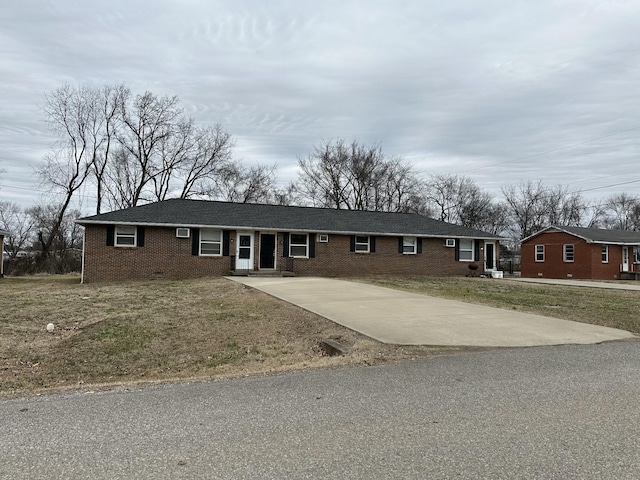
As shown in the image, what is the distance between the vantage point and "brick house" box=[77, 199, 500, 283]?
19656 mm

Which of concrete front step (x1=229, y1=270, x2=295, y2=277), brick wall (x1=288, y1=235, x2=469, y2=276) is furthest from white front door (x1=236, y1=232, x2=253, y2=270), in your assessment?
brick wall (x1=288, y1=235, x2=469, y2=276)

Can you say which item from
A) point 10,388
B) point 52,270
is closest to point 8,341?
point 10,388

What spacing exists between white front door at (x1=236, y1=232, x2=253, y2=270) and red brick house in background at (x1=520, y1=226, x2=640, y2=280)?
70.3ft

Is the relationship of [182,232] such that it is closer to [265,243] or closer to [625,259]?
[265,243]

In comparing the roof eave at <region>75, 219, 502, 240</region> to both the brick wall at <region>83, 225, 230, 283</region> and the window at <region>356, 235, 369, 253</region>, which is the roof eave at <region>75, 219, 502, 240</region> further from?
the window at <region>356, 235, 369, 253</region>

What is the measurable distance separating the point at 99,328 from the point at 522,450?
7.56 m

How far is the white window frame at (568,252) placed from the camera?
31158 millimetres

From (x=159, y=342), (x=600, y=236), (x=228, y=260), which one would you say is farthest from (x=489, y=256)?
(x=159, y=342)

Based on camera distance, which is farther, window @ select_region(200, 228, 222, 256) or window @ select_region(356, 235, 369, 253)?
window @ select_region(356, 235, 369, 253)

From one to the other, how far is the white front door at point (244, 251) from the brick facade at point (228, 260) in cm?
21

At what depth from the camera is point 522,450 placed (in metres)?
3.47

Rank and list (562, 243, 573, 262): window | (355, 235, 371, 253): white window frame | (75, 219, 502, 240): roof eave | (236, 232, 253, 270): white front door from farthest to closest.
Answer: (562, 243, 573, 262): window < (355, 235, 371, 253): white window frame < (236, 232, 253, 270): white front door < (75, 219, 502, 240): roof eave

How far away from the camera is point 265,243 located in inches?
862

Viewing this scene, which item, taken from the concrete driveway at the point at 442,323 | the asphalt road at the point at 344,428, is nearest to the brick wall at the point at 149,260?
A: the concrete driveway at the point at 442,323
